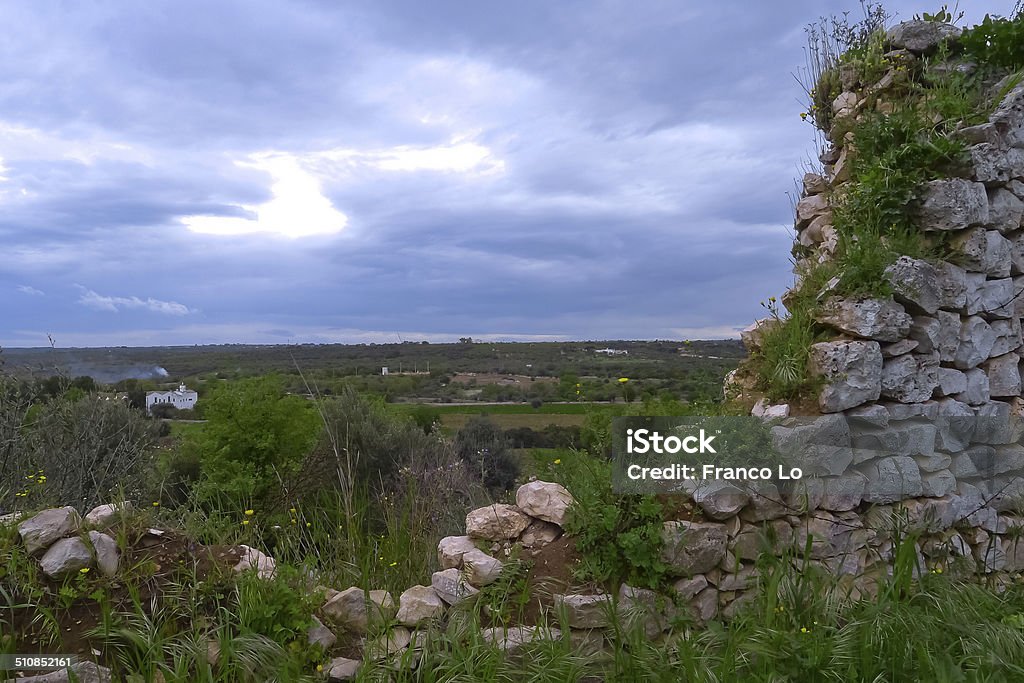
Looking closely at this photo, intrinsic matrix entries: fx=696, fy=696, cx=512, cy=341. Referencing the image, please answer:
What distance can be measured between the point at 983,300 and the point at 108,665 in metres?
5.48

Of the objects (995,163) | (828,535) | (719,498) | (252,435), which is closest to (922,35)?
(995,163)

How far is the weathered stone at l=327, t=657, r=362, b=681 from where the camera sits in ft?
11.1

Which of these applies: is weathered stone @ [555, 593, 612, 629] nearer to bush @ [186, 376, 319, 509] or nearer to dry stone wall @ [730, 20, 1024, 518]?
dry stone wall @ [730, 20, 1024, 518]

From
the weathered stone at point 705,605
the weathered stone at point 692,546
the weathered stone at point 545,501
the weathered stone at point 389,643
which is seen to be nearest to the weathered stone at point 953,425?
the weathered stone at point 692,546

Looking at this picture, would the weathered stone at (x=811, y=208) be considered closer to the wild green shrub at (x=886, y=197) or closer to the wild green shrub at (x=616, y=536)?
the wild green shrub at (x=886, y=197)

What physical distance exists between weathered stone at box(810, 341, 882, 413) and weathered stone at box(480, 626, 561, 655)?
206 centimetres

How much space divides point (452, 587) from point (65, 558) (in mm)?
1918

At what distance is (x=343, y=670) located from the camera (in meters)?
3.41

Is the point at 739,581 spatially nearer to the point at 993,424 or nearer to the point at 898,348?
the point at 898,348

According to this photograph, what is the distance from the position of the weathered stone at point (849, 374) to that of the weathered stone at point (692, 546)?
104cm

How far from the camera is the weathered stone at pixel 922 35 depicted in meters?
5.45

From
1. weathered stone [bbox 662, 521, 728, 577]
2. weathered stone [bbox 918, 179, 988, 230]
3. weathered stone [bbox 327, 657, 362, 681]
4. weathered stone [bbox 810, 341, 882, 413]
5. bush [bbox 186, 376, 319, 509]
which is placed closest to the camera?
weathered stone [bbox 327, 657, 362, 681]

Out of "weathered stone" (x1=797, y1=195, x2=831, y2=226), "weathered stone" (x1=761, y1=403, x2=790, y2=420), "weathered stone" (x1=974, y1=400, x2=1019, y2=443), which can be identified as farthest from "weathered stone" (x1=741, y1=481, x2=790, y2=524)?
"weathered stone" (x1=797, y1=195, x2=831, y2=226)

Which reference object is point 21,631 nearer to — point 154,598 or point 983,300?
point 154,598
